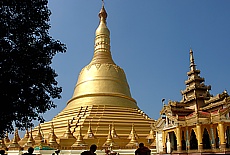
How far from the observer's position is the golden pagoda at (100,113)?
2792 centimetres

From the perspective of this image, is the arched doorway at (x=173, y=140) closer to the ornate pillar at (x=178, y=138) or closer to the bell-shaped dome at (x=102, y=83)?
the ornate pillar at (x=178, y=138)

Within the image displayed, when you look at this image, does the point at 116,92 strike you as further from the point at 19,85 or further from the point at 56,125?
the point at 19,85

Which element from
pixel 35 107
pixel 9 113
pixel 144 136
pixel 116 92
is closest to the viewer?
pixel 9 113

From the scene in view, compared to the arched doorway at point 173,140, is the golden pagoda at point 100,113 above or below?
above

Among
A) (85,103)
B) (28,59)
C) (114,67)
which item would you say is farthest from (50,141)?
(28,59)

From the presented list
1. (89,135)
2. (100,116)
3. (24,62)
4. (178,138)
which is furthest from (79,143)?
(24,62)

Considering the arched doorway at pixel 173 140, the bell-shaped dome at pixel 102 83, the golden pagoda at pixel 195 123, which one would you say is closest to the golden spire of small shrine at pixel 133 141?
the golden pagoda at pixel 195 123

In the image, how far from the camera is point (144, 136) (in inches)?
1160

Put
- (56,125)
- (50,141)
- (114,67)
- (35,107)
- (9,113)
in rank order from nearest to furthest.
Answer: (9,113) → (35,107) → (50,141) → (56,125) → (114,67)

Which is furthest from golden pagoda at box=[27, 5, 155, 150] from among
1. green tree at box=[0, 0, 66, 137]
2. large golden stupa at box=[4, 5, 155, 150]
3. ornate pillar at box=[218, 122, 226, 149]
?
green tree at box=[0, 0, 66, 137]

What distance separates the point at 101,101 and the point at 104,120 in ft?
14.5

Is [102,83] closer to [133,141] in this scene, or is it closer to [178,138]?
[133,141]

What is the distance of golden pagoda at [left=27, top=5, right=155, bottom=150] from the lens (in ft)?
91.6

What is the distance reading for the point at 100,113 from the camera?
31844 mm
